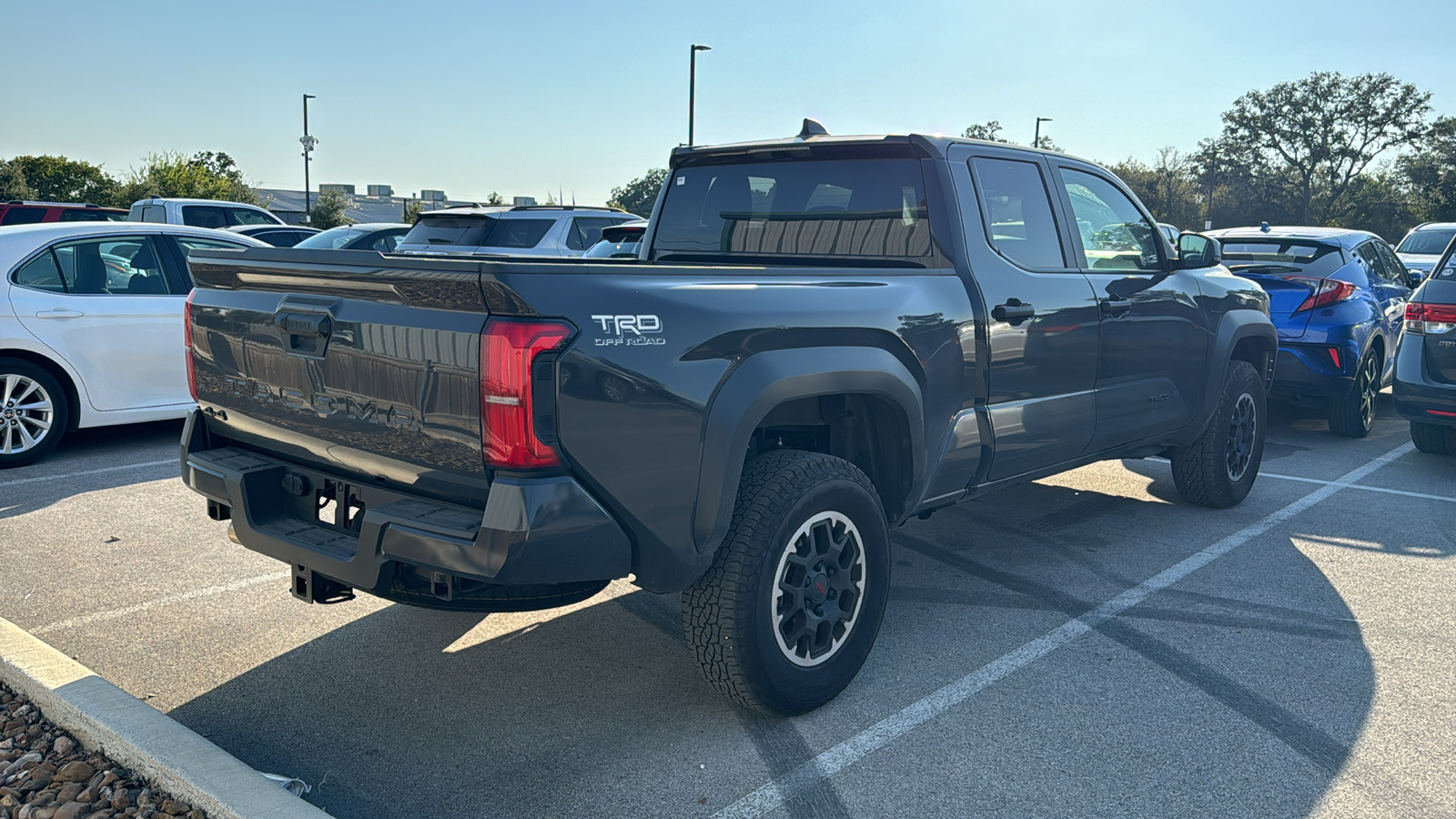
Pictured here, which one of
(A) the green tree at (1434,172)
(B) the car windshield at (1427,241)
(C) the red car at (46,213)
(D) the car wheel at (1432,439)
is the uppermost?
(A) the green tree at (1434,172)

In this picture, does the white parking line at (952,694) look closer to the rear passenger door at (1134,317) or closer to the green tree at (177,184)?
the rear passenger door at (1134,317)

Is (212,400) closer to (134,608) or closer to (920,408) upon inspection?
(134,608)

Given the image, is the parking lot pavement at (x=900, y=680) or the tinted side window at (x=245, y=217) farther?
the tinted side window at (x=245, y=217)

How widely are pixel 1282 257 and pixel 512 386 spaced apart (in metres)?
8.02

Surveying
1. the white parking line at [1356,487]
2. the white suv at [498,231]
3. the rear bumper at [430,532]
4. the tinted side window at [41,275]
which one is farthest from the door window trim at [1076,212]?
the white suv at [498,231]

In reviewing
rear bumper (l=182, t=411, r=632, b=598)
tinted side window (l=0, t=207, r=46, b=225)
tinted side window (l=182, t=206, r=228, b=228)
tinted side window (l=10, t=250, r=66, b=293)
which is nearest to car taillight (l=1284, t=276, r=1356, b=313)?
rear bumper (l=182, t=411, r=632, b=598)

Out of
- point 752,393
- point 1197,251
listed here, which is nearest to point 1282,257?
point 1197,251

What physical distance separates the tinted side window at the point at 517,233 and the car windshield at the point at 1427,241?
12429 mm

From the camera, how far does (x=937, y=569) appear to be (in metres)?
5.19

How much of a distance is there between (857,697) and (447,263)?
2038 millimetres

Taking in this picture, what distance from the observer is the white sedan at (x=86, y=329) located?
687 cm

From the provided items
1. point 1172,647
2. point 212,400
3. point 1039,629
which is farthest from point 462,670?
point 1172,647

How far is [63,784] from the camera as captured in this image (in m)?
2.93

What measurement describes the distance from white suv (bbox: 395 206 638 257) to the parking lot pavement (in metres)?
5.83
